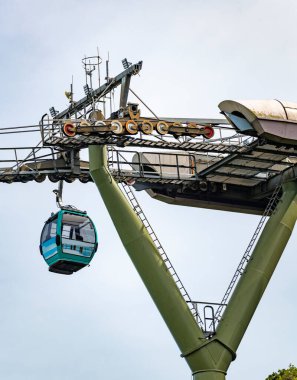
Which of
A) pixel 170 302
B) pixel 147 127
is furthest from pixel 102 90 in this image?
pixel 170 302

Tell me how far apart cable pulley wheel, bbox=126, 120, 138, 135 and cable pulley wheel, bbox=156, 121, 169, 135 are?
0.80 meters

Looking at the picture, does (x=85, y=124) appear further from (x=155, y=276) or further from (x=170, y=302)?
(x=170, y=302)

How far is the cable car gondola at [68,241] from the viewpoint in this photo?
4350cm

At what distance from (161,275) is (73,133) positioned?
20.3 feet

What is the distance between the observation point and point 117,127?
41.7 meters

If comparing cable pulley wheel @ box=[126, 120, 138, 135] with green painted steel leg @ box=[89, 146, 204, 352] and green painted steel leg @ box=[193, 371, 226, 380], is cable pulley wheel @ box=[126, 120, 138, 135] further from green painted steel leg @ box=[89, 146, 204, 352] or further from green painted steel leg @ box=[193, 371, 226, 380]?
green painted steel leg @ box=[193, 371, 226, 380]

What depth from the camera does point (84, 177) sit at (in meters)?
44.8

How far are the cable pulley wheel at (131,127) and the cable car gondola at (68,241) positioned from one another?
3.98 meters

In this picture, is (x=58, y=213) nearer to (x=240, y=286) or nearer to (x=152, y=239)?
(x=152, y=239)

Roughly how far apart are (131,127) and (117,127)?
566 millimetres

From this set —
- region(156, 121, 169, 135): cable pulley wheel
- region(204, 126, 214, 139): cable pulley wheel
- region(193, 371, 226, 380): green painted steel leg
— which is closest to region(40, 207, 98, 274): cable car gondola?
region(156, 121, 169, 135): cable pulley wheel

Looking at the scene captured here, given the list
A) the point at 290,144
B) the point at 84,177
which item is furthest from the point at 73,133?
the point at 290,144

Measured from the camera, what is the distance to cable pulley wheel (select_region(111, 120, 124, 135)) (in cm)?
4156

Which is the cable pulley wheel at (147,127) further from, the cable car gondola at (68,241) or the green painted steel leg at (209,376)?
the green painted steel leg at (209,376)
